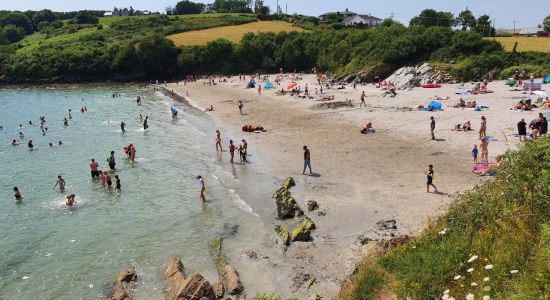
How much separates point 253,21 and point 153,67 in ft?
135

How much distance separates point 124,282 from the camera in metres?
14.0

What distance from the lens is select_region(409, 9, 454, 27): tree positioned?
304ft

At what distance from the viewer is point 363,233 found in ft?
50.3

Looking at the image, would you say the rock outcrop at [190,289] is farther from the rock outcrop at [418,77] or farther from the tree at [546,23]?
the tree at [546,23]

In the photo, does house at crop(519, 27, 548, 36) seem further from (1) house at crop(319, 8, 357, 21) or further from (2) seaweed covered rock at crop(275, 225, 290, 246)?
(2) seaweed covered rock at crop(275, 225, 290, 246)

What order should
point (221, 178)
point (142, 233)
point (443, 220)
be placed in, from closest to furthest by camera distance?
point (443, 220), point (142, 233), point (221, 178)

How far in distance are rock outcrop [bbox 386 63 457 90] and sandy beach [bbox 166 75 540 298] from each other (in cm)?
406

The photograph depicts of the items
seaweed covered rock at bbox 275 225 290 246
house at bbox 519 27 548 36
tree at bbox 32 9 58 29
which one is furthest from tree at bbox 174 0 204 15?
seaweed covered rock at bbox 275 225 290 246

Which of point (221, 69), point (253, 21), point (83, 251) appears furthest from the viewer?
point (253, 21)

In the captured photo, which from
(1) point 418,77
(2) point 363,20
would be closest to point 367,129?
(1) point 418,77

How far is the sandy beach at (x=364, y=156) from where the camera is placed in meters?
15.3

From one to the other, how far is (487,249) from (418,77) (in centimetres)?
4655

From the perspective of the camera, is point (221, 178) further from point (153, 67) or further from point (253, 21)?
point (253, 21)

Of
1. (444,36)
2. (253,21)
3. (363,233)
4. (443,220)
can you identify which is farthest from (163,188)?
(253,21)
